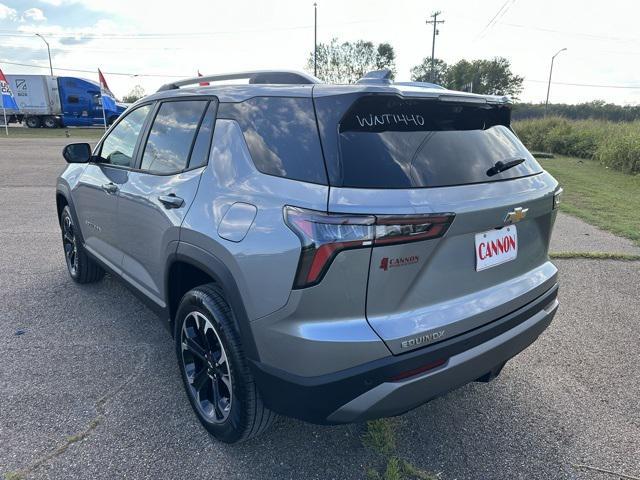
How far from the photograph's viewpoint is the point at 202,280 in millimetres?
2551

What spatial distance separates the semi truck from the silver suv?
36094mm

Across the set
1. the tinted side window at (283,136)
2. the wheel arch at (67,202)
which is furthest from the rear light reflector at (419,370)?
the wheel arch at (67,202)

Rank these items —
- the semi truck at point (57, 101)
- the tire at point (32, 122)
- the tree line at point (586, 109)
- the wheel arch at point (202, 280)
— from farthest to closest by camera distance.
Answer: the tree line at point (586, 109), the tire at point (32, 122), the semi truck at point (57, 101), the wheel arch at point (202, 280)

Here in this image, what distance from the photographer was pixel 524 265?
2324 mm

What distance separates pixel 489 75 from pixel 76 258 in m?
75.5

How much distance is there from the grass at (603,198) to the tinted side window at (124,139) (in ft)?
20.5

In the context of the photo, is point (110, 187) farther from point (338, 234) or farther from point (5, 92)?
point (5, 92)

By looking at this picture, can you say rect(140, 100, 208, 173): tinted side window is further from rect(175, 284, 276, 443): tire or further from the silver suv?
rect(175, 284, 276, 443): tire

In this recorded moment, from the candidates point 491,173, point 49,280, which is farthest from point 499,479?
point 49,280

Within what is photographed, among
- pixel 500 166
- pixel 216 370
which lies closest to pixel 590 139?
pixel 500 166

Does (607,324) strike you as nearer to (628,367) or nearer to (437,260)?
(628,367)

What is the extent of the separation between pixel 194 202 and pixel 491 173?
1.45m

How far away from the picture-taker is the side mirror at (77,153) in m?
3.62

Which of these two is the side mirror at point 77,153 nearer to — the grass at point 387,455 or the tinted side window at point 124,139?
the tinted side window at point 124,139
